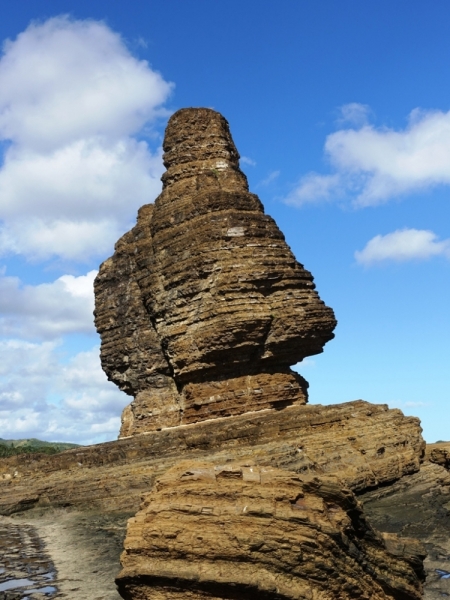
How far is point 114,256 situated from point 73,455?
45.7 ft

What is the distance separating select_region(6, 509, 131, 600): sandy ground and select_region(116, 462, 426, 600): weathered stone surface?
306 cm

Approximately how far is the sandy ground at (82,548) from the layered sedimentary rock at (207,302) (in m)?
8.57

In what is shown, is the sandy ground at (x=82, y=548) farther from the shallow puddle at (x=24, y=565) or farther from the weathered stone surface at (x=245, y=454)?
the weathered stone surface at (x=245, y=454)

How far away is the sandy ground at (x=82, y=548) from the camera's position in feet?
47.4

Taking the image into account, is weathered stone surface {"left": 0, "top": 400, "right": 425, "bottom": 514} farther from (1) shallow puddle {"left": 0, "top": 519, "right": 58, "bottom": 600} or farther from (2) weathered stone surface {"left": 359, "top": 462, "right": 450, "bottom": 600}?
(1) shallow puddle {"left": 0, "top": 519, "right": 58, "bottom": 600}

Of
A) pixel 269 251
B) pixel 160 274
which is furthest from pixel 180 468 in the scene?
pixel 160 274

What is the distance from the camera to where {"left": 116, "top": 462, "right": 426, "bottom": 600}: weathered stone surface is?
10703mm

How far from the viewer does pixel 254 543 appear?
422 inches

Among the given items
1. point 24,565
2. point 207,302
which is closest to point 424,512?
point 24,565

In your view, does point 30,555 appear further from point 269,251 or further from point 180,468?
point 269,251

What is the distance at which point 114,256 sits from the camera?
38812 mm

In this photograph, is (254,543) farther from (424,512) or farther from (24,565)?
(424,512)

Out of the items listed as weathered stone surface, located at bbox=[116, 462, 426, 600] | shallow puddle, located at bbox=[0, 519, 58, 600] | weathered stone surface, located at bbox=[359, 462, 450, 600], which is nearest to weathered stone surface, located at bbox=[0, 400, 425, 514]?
weathered stone surface, located at bbox=[359, 462, 450, 600]

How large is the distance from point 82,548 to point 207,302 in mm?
14194
